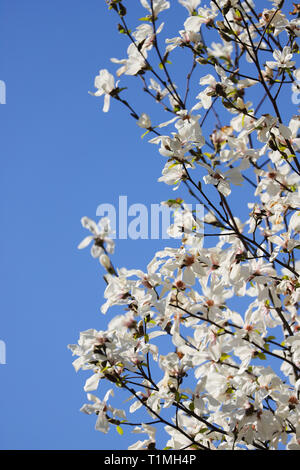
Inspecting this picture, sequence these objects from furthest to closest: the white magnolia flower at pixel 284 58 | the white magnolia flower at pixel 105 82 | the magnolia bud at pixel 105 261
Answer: the white magnolia flower at pixel 105 82 → the white magnolia flower at pixel 284 58 → the magnolia bud at pixel 105 261

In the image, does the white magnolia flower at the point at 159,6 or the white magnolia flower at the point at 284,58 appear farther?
the white magnolia flower at the point at 159,6

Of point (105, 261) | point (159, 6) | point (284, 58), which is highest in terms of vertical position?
point (159, 6)

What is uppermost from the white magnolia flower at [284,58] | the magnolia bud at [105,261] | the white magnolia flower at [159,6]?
the white magnolia flower at [159,6]

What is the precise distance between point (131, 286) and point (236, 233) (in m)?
0.54

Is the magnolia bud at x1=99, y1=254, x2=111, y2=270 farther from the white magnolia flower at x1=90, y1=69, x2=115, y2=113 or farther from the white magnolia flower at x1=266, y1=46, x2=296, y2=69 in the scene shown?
the white magnolia flower at x1=266, y1=46, x2=296, y2=69

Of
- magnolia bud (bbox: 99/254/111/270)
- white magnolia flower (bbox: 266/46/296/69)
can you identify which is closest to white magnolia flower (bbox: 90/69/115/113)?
white magnolia flower (bbox: 266/46/296/69)

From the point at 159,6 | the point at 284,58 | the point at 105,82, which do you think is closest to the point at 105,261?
the point at 105,82

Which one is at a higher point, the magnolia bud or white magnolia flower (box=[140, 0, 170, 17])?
white magnolia flower (box=[140, 0, 170, 17])


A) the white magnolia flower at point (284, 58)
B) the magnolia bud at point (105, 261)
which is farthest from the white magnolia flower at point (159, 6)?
the magnolia bud at point (105, 261)

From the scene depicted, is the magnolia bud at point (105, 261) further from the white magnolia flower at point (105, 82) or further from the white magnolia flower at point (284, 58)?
the white magnolia flower at point (284, 58)

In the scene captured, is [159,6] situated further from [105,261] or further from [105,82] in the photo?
[105,261]
